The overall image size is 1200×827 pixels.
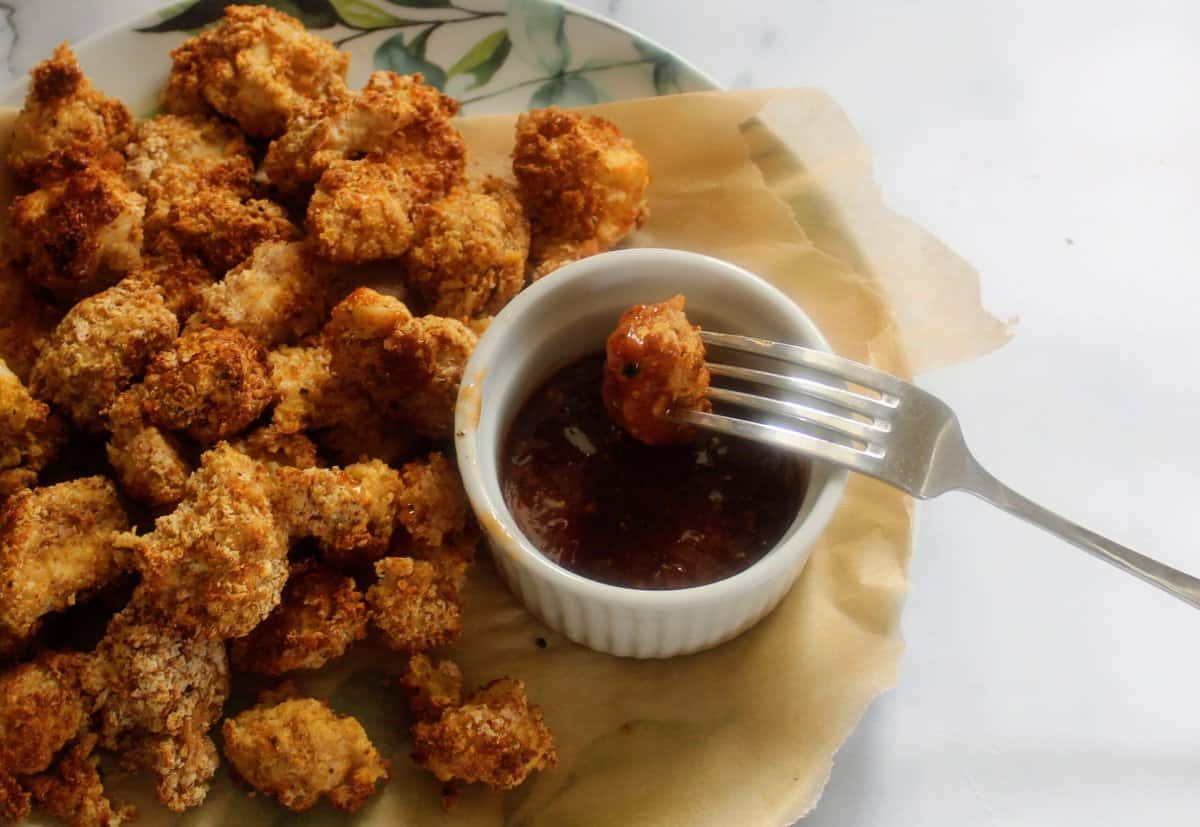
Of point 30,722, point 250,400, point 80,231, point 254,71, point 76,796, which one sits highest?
point 254,71

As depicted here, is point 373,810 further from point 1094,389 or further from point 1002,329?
point 1094,389

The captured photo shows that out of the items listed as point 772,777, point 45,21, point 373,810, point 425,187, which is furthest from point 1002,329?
point 45,21

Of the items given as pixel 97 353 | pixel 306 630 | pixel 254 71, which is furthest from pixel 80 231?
pixel 306 630

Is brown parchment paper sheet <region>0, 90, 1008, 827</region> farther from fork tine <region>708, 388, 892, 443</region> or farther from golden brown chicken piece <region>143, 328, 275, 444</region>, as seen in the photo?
golden brown chicken piece <region>143, 328, 275, 444</region>

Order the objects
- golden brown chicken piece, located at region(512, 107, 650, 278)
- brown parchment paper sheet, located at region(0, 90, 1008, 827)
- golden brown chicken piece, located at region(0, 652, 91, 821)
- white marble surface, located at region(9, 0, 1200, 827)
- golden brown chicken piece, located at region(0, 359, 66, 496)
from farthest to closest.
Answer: golden brown chicken piece, located at region(512, 107, 650, 278) < white marble surface, located at region(9, 0, 1200, 827) < golden brown chicken piece, located at region(0, 359, 66, 496) < brown parchment paper sheet, located at region(0, 90, 1008, 827) < golden brown chicken piece, located at region(0, 652, 91, 821)

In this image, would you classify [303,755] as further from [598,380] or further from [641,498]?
[598,380]

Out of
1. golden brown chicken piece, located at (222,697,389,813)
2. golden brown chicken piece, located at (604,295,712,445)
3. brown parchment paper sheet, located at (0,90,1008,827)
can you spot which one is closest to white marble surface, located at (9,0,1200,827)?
brown parchment paper sheet, located at (0,90,1008,827)
